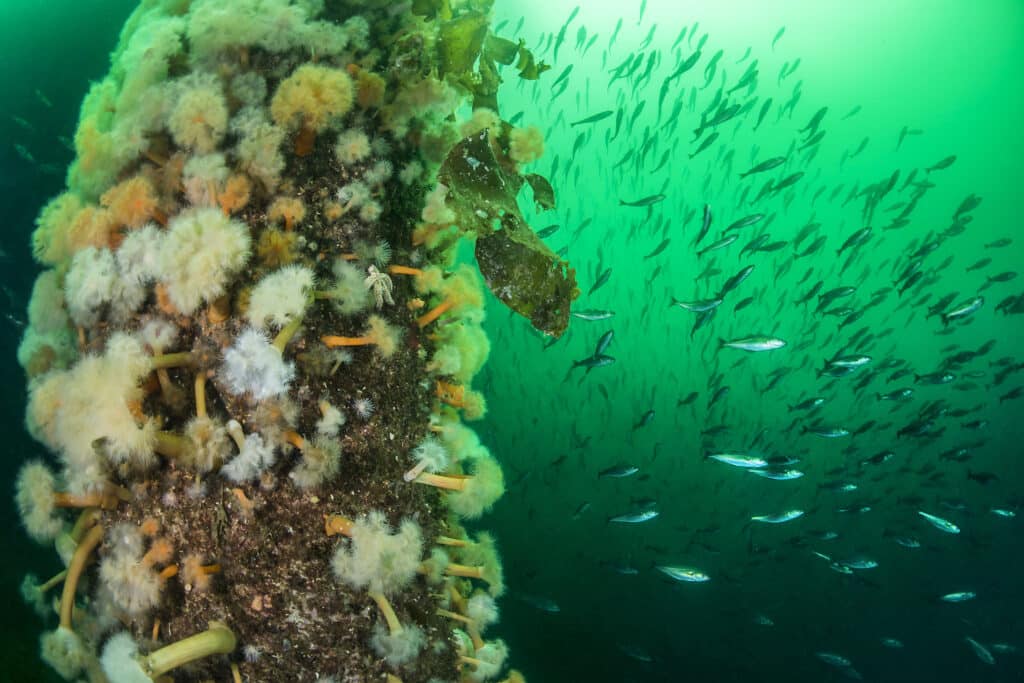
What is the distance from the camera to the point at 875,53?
124ft

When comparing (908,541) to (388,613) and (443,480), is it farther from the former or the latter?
(388,613)

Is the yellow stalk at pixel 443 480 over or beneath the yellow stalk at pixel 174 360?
beneath

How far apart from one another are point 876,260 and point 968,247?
7226 mm

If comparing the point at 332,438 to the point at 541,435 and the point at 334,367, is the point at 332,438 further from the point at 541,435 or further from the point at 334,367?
the point at 541,435

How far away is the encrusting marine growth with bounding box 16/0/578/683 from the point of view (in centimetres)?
175

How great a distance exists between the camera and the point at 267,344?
1792 mm

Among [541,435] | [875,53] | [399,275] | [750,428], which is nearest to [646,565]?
[541,435]

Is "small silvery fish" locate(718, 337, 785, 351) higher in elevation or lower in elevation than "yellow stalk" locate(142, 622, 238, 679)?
lower

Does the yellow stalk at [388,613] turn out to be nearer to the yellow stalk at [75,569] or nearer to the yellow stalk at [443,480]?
the yellow stalk at [443,480]

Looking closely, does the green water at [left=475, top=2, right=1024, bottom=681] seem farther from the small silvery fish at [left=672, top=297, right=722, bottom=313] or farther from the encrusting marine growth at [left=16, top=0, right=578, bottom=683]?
the encrusting marine growth at [left=16, top=0, right=578, bottom=683]

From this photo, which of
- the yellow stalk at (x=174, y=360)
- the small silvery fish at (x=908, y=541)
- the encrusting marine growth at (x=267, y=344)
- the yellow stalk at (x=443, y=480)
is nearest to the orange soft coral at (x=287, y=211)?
the encrusting marine growth at (x=267, y=344)

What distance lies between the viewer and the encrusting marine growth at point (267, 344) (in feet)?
5.75

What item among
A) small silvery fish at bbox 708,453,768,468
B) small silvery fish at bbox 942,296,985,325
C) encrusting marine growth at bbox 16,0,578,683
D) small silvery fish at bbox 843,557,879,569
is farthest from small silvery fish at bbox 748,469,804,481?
encrusting marine growth at bbox 16,0,578,683

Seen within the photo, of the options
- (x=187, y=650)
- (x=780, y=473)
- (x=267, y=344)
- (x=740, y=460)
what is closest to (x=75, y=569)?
(x=187, y=650)
